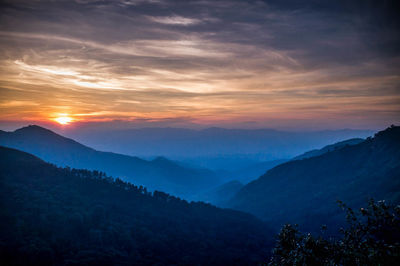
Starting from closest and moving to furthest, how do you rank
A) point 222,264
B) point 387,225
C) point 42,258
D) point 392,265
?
1. point 392,265
2. point 387,225
3. point 42,258
4. point 222,264

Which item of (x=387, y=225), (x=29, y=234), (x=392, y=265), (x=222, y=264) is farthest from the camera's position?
(x=222, y=264)

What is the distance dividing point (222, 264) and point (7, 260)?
133303 millimetres

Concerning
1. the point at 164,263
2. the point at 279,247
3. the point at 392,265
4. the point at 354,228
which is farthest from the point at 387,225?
the point at 164,263

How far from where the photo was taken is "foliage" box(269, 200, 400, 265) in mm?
26531

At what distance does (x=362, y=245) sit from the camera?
30016mm

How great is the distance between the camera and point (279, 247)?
4125cm

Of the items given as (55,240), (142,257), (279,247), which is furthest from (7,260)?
(279,247)

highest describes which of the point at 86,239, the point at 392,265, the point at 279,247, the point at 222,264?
the point at 392,265

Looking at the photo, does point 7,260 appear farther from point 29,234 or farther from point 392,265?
point 392,265

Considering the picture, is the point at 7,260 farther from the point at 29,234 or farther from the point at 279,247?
the point at 279,247

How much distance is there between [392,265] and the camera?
25297mm

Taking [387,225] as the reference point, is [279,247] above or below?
below

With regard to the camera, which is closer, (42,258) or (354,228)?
(354,228)

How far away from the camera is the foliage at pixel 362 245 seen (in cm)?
2653
